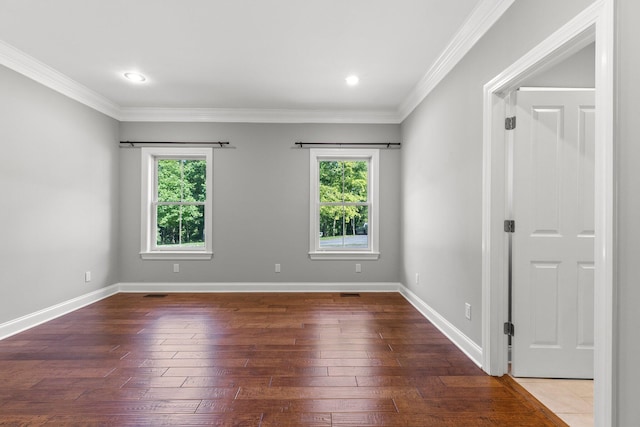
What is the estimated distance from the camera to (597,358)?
4.98 ft

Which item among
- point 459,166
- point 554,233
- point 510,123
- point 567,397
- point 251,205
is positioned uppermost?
point 510,123

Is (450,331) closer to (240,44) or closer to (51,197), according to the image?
(240,44)

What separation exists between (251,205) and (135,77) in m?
2.18

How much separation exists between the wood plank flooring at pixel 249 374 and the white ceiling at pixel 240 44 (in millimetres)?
2609

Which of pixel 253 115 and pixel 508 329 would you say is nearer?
pixel 508 329

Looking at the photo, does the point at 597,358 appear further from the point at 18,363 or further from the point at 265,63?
the point at 18,363

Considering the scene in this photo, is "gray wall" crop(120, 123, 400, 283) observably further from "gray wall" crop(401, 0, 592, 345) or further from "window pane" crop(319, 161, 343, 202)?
"gray wall" crop(401, 0, 592, 345)

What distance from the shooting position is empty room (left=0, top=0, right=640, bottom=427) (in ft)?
6.57

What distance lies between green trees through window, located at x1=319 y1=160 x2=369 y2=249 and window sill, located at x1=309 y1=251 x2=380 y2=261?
5.8 inches

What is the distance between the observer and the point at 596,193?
1522 millimetres

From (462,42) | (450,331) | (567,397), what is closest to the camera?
(567,397)

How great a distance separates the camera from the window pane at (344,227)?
17.5ft

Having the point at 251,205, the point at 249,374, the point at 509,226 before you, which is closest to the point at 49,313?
the point at 251,205

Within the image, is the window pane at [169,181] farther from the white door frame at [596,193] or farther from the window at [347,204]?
the white door frame at [596,193]
